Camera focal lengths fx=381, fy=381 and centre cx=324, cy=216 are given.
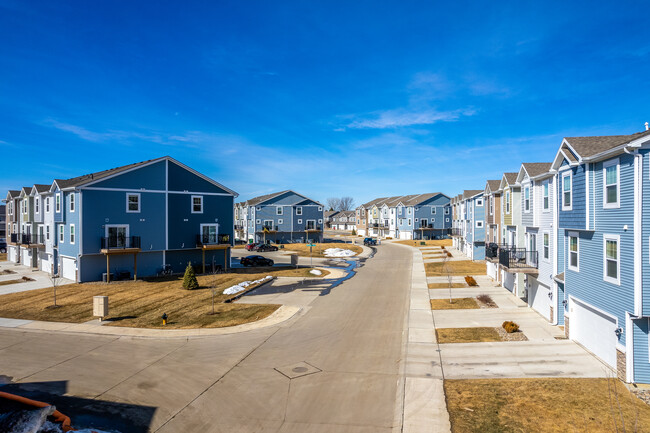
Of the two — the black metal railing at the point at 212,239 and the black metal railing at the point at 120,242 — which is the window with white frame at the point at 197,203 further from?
the black metal railing at the point at 120,242

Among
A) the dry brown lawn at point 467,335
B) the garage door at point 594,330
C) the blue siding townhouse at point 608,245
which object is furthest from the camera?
the dry brown lawn at point 467,335

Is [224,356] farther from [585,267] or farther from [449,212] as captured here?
[449,212]

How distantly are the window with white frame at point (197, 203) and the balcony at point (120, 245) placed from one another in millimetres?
5814

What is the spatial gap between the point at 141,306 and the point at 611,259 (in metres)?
24.0

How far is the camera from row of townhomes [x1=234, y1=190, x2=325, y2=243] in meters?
68.0

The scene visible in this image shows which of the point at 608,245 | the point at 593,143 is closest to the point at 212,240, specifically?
the point at 593,143

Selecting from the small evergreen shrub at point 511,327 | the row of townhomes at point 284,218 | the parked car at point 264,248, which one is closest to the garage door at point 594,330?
the small evergreen shrub at point 511,327

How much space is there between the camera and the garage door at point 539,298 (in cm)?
1963

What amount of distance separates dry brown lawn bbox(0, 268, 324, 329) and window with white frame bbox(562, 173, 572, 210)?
51.7 ft

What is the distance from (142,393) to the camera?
11.7 meters

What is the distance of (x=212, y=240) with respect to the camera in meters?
37.7

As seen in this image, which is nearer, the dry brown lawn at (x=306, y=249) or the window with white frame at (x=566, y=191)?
the window with white frame at (x=566, y=191)

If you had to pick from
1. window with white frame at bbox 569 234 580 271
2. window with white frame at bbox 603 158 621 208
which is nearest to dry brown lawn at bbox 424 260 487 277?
window with white frame at bbox 569 234 580 271

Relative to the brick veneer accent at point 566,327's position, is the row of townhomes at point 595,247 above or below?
above
